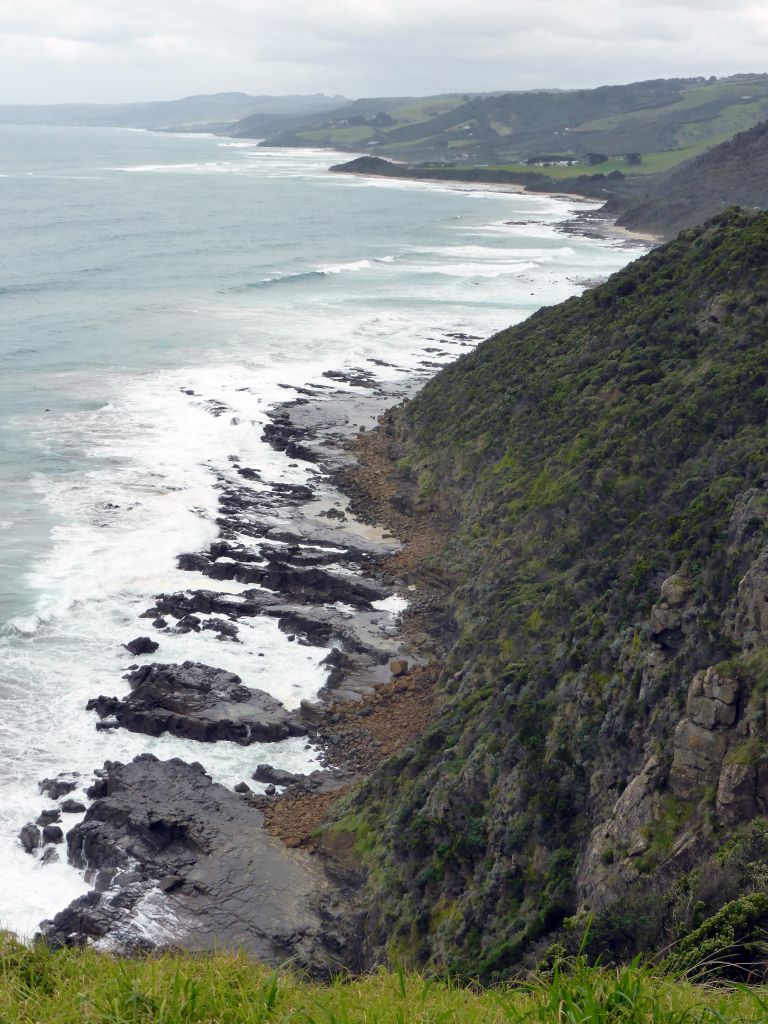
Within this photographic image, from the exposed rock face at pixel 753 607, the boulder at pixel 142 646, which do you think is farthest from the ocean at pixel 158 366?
the exposed rock face at pixel 753 607

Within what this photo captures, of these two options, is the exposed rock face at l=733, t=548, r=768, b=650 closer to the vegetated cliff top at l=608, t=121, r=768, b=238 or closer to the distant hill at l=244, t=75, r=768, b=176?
the vegetated cliff top at l=608, t=121, r=768, b=238

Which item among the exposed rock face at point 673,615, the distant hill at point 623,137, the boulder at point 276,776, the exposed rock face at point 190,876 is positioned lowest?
the exposed rock face at point 190,876

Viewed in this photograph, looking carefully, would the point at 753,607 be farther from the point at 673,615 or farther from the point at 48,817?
the point at 48,817

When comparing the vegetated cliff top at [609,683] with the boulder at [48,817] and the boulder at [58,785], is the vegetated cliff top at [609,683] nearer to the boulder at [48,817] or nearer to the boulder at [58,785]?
the boulder at [48,817]

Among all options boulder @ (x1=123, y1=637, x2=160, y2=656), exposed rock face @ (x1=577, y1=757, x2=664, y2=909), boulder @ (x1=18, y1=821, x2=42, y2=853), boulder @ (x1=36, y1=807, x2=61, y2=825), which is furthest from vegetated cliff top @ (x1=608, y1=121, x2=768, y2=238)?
boulder @ (x1=18, y1=821, x2=42, y2=853)

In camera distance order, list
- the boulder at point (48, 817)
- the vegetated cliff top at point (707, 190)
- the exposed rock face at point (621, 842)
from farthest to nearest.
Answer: the vegetated cliff top at point (707, 190) < the boulder at point (48, 817) < the exposed rock face at point (621, 842)

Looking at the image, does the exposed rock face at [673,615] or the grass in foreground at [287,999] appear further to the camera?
the exposed rock face at [673,615]
